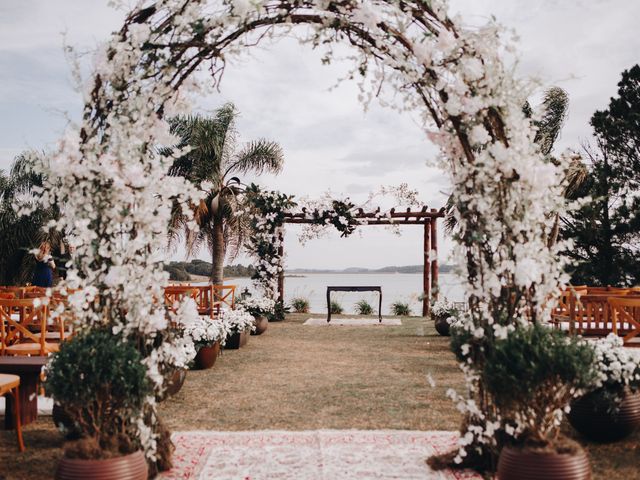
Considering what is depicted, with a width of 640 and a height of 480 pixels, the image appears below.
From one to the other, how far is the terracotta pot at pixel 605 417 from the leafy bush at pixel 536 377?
4.04 feet

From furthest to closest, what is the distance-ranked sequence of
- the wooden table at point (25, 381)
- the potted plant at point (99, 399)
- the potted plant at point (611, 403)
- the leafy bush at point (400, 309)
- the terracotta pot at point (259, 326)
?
1. the leafy bush at point (400, 309)
2. the terracotta pot at point (259, 326)
3. the wooden table at point (25, 381)
4. the potted plant at point (611, 403)
5. the potted plant at point (99, 399)

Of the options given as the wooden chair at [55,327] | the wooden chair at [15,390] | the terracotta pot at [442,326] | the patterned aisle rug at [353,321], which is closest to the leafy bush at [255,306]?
the patterned aisle rug at [353,321]

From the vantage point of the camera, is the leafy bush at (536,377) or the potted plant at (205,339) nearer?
the leafy bush at (536,377)

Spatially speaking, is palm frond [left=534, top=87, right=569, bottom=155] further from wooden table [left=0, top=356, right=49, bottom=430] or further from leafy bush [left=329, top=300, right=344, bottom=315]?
wooden table [left=0, top=356, right=49, bottom=430]

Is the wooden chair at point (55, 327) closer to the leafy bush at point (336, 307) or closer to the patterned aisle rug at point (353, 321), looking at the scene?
the patterned aisle rug at point (353, 321)

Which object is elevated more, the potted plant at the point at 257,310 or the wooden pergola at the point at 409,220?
the wooden pergola at the point at 409,220

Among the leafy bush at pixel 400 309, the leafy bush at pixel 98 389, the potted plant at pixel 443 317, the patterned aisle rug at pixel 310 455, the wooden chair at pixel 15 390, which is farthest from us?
the leafy bush at pixel 400 309

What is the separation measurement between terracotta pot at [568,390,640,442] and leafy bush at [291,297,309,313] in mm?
14518

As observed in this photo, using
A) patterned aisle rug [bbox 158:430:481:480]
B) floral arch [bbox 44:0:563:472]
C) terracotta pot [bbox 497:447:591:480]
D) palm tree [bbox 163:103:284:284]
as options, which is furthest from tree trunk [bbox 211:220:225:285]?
terracotta pot [bbox 497:447:591:480]

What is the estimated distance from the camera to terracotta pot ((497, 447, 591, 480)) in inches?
125

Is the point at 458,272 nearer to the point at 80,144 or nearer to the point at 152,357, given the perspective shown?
the point at 152,357

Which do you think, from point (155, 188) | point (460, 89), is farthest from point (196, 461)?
point (460, 89)

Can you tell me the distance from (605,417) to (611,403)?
5.8 inches

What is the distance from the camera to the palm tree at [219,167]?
16578 millimetres
